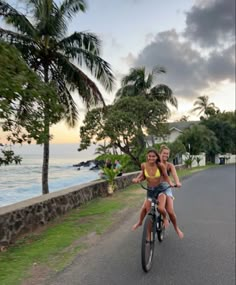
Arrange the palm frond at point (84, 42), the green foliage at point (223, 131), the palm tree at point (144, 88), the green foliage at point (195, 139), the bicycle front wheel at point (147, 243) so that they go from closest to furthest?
the bicycle front wheel at point (147, 243), the palm frond at point (84, 42), the palm tree at point (144, 88), the green foliage at point (195, 139), the green foliage at point (223, 131)

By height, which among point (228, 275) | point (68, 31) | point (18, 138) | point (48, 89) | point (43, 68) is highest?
point (68, 31)

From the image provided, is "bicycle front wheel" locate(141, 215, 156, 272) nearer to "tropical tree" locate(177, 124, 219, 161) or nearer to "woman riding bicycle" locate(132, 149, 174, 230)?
"woman riding bicycle" locate(132, 149, 174, 230)

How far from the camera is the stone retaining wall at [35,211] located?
738 centimetres

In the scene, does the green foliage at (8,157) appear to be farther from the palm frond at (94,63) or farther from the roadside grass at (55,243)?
the palm frond at (94,63)

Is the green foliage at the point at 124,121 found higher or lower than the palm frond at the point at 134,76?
lower

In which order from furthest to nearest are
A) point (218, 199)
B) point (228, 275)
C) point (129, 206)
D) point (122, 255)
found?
point (218, 199) → point (129, 206) → point (122, 255) → point (228, 275)

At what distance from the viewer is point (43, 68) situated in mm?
16922

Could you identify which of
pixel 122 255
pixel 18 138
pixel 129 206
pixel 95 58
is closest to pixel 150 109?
pixel 95 58

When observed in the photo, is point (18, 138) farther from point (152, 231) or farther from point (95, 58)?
point (95, 58)

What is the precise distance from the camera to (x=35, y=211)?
8695mm

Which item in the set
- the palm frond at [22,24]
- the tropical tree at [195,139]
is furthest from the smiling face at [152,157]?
the tropical tree at [195,139]

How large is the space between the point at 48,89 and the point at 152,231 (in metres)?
3.39

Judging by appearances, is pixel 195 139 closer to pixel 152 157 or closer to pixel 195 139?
pixel 195 139

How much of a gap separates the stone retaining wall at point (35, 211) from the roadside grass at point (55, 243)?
0.57ft
